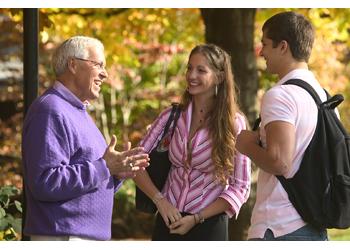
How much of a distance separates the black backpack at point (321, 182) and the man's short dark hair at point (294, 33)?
0.20 m

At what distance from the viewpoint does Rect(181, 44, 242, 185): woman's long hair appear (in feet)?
16.2

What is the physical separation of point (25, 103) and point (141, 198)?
4.06 ft

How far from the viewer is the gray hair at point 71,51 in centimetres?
459

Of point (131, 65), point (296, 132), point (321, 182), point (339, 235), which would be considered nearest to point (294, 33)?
point (296, 132)

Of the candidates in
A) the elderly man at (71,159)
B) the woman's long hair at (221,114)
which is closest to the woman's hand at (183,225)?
the woman's long hair at (221,114)

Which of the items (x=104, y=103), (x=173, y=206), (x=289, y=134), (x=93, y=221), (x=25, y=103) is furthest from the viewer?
(x=104, y=103)

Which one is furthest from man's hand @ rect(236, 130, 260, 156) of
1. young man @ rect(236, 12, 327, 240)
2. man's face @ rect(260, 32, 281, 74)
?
man's face @ rect(260, 32, 281, 74)

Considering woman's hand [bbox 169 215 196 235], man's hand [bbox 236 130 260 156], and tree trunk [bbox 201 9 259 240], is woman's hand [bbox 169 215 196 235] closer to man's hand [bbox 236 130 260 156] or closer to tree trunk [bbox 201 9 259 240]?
man's hand [bbox 236 130 260 156]

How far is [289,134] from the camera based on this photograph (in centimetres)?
407

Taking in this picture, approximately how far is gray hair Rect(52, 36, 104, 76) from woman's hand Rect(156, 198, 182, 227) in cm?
90

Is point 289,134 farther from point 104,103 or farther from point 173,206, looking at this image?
point 104,103

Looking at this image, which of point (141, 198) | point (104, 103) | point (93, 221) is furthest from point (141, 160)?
point (104, 103)

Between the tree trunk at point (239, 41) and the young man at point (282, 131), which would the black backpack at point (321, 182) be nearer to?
the young man at point (282, 131)

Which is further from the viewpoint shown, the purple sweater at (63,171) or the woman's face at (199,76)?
the woman's face at (199,76)
